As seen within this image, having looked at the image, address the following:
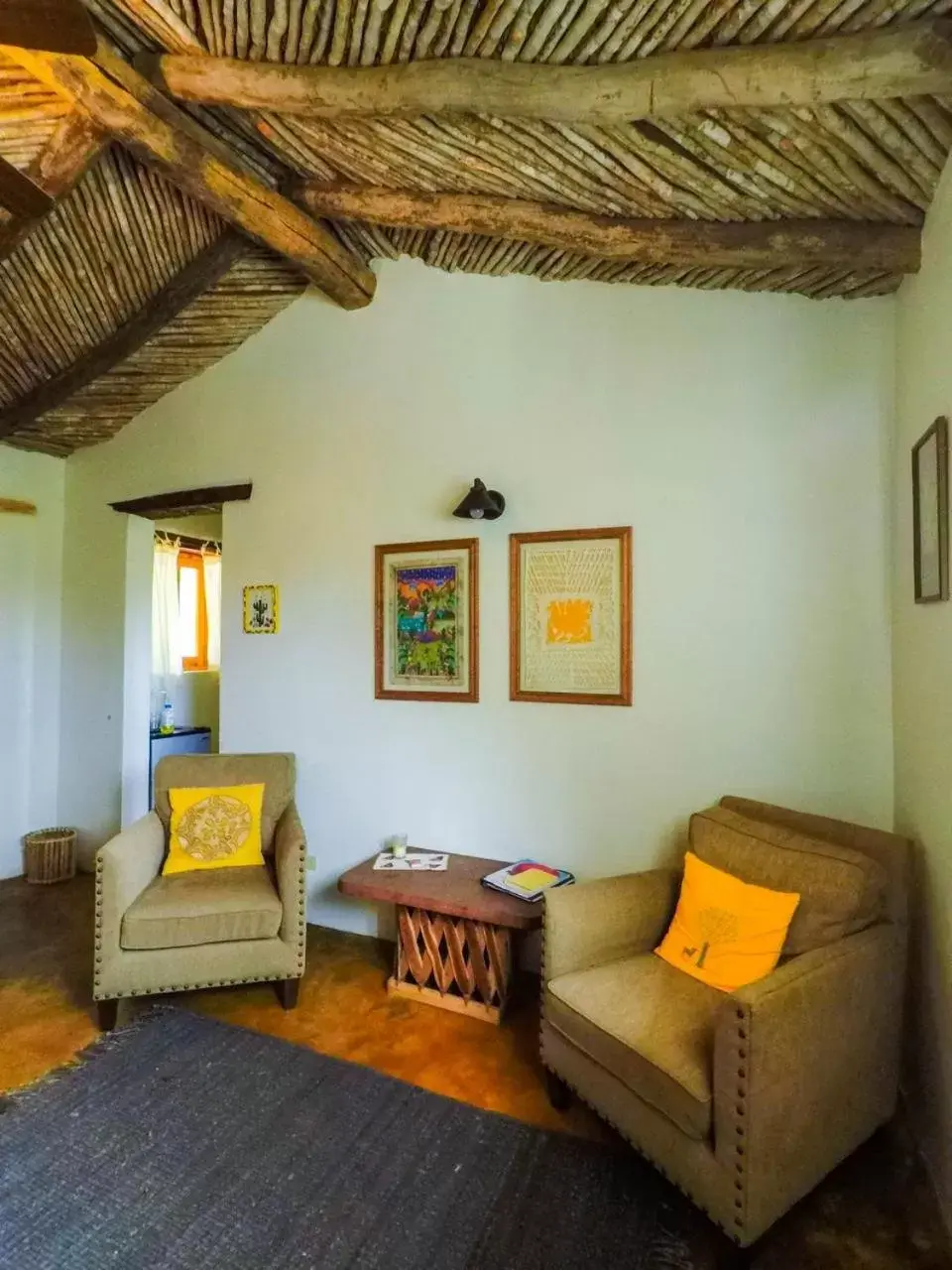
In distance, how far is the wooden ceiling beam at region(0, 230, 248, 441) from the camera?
2939 mm

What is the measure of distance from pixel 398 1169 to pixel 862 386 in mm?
2840

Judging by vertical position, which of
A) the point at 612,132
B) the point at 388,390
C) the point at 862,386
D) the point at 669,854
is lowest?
the point at 669,854

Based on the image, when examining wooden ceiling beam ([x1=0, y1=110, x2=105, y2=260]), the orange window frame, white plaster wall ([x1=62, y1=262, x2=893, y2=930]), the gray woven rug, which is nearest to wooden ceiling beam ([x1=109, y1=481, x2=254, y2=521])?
white plaster wall ([x1=62, y1=262, x2=893, y2=930])

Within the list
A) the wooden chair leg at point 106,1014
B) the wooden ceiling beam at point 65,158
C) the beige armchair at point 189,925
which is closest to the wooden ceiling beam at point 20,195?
the wooden ceiling beam at point 65,158

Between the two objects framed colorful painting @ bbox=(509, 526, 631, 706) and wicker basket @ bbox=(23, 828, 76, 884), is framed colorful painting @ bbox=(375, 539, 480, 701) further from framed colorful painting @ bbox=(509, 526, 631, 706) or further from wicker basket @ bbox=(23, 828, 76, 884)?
wicker basket @ bbox=(23, 828, 76, 884)

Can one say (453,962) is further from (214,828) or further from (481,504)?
(481,504)

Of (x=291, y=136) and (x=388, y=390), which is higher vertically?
(x=291, y=136)

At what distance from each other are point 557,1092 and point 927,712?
61.9 inches

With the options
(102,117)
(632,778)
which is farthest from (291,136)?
(632,778)

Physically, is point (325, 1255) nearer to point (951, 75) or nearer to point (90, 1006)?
point (90, 1006)

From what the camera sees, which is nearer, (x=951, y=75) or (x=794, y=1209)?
(x=951, y=75)

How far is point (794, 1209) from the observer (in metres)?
1.66

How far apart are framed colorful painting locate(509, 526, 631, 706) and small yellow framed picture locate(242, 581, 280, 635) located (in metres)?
1.36

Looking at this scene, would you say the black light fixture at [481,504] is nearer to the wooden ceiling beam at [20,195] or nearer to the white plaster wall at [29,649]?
the wooden ceiling beam at [20,195]
